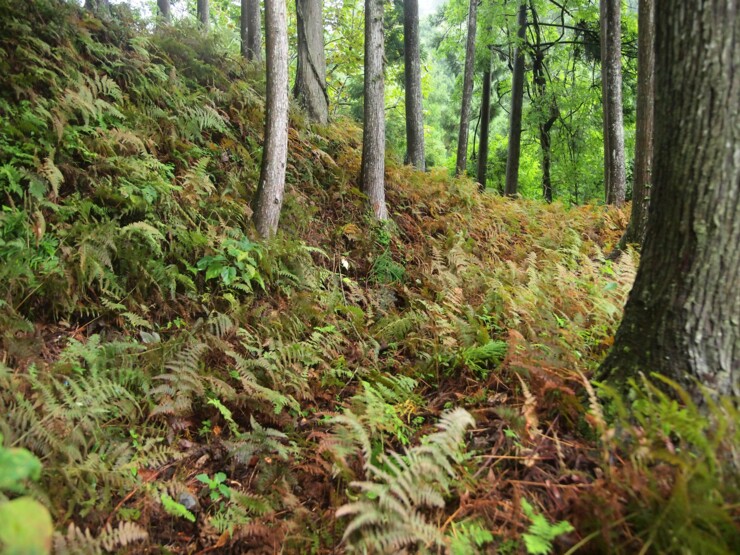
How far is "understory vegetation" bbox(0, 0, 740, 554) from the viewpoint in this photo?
211 cm

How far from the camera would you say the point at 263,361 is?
3893mm

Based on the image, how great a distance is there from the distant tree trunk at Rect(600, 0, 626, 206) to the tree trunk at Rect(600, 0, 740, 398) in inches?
313

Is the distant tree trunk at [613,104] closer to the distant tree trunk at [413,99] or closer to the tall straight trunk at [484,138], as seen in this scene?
the distant tree trunk at [413,99]

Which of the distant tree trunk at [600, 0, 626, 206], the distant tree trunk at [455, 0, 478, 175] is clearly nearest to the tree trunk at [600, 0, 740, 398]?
the distant tree trunk at [600, 0, 626, 206]

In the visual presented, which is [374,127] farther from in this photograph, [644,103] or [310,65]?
[644,103]

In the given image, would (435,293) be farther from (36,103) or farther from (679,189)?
(36,103)

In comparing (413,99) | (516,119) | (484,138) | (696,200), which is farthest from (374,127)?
(484,138)

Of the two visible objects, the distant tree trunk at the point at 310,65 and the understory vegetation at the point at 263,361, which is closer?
the understory vegetation at the point at 263,361

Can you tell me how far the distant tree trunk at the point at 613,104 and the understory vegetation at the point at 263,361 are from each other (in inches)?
126

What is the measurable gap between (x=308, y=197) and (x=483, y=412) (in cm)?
469

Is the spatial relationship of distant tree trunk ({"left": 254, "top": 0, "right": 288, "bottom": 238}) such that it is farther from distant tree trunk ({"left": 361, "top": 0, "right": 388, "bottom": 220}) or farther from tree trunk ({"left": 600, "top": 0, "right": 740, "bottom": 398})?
tree trunk ({"left": 600, "top": 0, "right": 740, "bottom": 398})

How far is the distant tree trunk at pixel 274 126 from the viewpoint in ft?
18.0

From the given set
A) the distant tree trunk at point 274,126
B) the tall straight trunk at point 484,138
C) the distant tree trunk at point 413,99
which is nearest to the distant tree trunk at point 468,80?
the distant tree trunk at point 413,99

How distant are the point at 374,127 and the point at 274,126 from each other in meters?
1.96
